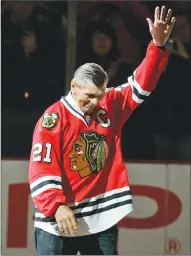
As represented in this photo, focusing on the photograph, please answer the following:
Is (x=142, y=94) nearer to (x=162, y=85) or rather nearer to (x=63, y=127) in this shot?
(x=63, y=127)

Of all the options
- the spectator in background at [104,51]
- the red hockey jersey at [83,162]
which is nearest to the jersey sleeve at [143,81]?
the red hockey jersey at [83,162]

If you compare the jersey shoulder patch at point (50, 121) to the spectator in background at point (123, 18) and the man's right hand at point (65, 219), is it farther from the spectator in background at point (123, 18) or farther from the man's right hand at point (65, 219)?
the spectator in background at point (123, 18)

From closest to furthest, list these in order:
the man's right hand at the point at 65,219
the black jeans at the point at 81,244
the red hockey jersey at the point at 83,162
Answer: the man's right hand at the point at 65,219 → the red hockey jersey at the point at 83,162 → the black jeans at the point at 81,244

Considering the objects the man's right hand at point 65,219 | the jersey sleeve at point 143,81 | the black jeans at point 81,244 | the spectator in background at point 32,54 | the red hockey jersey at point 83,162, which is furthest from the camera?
the spectator in background at point 32,54

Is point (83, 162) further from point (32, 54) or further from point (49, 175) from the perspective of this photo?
point (32, 54)

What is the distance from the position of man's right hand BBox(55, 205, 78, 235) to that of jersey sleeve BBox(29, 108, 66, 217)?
0.03 meters

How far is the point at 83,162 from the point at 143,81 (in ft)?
1.94

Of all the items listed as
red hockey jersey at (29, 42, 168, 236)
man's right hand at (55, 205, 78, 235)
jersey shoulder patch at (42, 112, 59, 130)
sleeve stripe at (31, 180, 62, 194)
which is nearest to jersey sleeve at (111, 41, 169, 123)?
red hockey jersey at (29, 42, 168, 236)

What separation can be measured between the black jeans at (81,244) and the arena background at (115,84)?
1.95m

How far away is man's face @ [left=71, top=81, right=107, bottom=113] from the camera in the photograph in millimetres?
4266

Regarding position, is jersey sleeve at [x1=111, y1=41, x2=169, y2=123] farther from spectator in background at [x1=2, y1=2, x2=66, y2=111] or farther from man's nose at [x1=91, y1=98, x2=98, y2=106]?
spectator in background at [x1=2, y1=2, x2=66, y2=111]

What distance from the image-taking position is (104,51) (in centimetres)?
631

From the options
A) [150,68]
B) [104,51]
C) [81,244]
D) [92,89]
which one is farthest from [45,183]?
[104,51]

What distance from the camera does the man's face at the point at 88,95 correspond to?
4.27 meters
